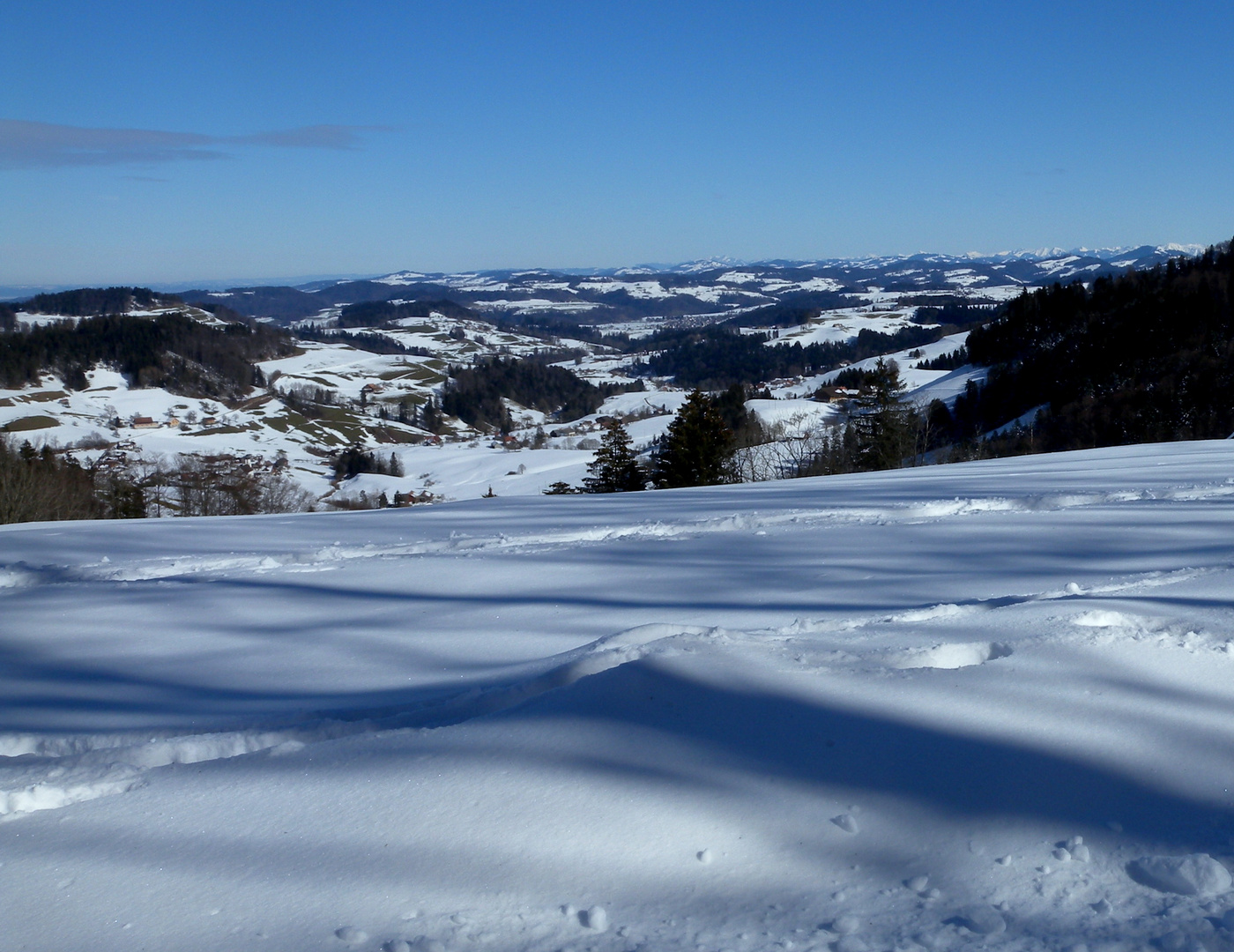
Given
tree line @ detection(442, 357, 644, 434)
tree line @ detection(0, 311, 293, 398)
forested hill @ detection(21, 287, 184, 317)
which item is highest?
forested hill @ detection(21, 287, 184, 317)

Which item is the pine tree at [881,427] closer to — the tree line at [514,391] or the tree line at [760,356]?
the tree line at [514,391]

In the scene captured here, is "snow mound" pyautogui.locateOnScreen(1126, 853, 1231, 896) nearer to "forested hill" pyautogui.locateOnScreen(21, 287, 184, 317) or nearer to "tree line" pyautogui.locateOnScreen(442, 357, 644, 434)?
"tree line" pyautogui.locateOnScreen(442, 357, 644, 434)

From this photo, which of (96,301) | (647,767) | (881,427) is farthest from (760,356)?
(647,767)

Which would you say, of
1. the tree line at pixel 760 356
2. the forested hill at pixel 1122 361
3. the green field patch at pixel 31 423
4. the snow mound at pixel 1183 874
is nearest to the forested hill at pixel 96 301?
the green field patch at pixel 31 423

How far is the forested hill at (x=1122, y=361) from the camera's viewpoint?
138 ft

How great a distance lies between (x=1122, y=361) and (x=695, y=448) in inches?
1579

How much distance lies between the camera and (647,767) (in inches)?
84.5

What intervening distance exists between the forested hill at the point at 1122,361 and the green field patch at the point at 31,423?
9011 centimetres

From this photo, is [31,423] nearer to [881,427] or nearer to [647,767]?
[881,427]

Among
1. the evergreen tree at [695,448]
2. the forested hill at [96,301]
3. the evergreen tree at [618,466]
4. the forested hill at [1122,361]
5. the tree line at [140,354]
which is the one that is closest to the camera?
the evergreen tree at [695,448]

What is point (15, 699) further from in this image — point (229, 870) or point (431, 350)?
point (431, 350)

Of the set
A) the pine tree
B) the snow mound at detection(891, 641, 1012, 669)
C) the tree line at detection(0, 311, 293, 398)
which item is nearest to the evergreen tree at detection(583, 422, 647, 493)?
the pine tree

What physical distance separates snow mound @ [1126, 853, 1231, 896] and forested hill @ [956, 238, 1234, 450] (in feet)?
143

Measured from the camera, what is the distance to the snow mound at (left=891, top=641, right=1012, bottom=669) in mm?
2711
